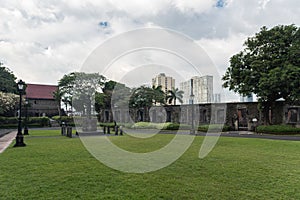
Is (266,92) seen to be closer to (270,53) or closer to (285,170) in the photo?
(270,53)

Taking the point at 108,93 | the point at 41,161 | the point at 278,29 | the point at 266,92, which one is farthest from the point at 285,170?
the point at 108,93

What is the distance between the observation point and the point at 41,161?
22.5 feet

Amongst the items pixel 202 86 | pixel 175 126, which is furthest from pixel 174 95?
pixel 202 86

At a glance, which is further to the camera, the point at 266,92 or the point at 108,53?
the point at 266,92

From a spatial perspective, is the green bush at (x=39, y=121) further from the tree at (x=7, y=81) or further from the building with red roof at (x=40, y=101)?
the building with red roof at (x=40, y=101)

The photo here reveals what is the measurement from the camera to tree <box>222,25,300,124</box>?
16844 millimetres

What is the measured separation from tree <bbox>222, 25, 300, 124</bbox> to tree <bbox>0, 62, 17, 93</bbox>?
2866cm

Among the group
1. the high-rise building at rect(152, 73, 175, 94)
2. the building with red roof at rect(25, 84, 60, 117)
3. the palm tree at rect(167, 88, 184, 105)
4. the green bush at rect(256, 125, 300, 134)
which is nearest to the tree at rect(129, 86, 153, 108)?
the high-rise building at rect(152, 73, 175, 94)

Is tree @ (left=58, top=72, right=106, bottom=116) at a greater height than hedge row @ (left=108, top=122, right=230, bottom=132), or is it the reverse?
tree @ (left=58, top=72, right=106, bottom=116)

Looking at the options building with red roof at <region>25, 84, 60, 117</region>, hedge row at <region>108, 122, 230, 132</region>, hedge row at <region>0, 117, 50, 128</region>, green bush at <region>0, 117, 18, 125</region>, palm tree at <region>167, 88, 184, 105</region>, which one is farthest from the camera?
building with red roof at <region>25, 84, 60, 117</region>

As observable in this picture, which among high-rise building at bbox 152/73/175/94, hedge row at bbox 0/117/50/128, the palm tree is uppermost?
high-rise building at bbox 152/73/175/94

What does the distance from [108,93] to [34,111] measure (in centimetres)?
1525

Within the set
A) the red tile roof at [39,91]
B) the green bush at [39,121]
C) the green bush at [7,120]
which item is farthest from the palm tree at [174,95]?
the red tile roof at [39,91]

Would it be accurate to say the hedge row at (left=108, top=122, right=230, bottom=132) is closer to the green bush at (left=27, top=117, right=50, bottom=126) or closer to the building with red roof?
the green bush at (left=27, top=117, right=50, bottom=126)
